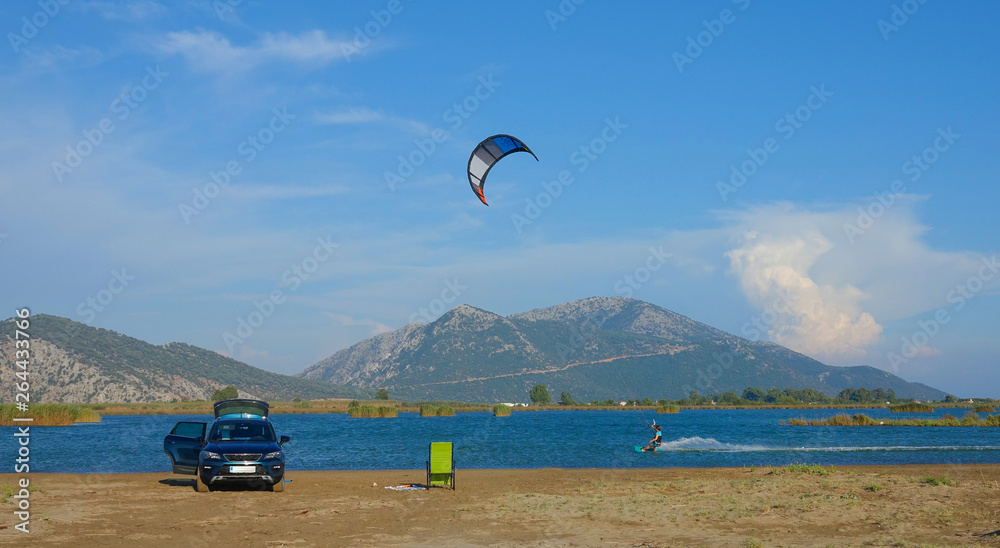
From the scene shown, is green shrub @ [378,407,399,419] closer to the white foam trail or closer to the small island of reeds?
the small island of reeds

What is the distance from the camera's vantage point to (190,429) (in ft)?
72.2

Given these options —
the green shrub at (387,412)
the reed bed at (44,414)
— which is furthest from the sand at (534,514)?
the green shrub at (387,412)

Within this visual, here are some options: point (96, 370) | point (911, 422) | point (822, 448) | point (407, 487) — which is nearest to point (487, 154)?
point (407, 487)

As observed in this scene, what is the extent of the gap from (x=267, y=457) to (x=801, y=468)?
1460 centimetres

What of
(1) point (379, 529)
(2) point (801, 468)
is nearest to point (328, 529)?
(1) point (379, 529)

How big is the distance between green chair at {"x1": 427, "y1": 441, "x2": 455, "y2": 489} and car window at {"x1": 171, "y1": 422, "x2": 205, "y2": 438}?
23.0 ft

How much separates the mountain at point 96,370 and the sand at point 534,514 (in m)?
126

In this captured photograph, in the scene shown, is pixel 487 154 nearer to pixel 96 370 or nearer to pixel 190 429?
pixel 190 429

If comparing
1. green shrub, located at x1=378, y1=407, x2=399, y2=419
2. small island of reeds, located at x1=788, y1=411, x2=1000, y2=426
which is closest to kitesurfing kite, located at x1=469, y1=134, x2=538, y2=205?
small island of reeds, located at x1=788, y1=411, x2=1000, y2=426

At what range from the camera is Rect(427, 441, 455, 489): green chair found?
763 inches

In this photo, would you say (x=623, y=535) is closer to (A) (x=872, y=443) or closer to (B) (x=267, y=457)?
(B) (x=267, y=457)

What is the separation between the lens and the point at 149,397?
510ft

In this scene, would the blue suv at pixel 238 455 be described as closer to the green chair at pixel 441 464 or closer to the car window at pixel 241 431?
the car window at pixel 241 431

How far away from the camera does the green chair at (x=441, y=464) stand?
19.4 m
